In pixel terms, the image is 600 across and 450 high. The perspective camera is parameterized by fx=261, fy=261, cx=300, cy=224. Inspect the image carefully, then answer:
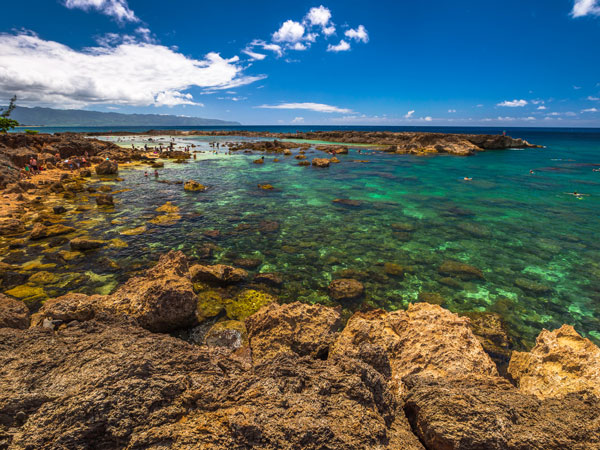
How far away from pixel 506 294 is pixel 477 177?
34.0 m

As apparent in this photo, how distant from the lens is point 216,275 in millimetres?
11148

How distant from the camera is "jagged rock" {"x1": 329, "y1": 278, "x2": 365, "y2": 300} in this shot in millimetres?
10758

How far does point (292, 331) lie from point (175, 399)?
350 cm

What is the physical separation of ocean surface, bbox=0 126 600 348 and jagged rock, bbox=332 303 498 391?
2.86 metres

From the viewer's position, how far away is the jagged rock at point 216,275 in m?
11.2

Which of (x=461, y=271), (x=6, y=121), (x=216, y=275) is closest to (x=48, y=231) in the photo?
(x=216, y=275)

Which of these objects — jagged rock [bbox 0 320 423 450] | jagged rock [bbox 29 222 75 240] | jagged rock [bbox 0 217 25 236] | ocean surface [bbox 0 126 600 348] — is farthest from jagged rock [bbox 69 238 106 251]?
jagged rock [bbox 0 320 423 450]

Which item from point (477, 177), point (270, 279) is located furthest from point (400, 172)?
point (270, 279)

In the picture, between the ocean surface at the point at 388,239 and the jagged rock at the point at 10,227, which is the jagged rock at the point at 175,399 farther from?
the jagged rock at the point at 10,227

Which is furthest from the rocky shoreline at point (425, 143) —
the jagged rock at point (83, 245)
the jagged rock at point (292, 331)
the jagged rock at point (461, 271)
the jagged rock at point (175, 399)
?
the jagged rock at point (175, 399)

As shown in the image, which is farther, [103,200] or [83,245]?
[103,200]

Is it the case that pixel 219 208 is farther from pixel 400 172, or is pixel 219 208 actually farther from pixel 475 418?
pixel 400 172

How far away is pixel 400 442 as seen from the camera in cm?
368

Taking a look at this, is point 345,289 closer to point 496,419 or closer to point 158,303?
point 158,303
